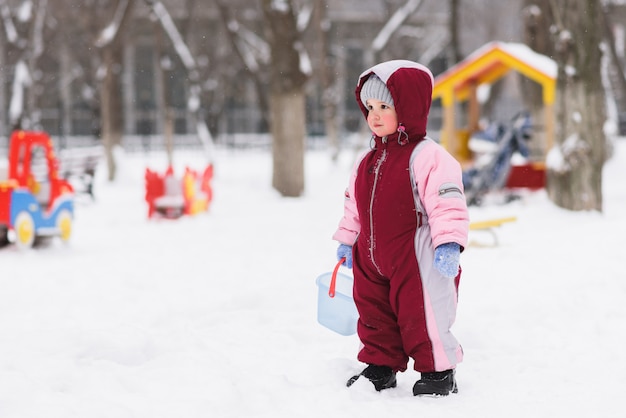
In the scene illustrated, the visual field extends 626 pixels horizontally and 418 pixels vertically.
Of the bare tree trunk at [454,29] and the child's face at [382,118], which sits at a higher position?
the bare tree trunk at [454,29]

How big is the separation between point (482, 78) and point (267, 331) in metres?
11.2

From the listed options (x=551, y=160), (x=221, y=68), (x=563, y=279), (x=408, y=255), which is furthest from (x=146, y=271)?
(x=221, y=68)

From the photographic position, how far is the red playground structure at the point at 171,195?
36.7 feet

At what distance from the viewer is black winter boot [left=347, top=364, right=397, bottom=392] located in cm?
346

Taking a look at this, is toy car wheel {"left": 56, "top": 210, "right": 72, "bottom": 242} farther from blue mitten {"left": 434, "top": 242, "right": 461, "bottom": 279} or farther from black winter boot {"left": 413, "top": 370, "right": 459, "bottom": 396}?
blue mitten {"left": 434, "top": 242, "right": 461, "bottom": 279}

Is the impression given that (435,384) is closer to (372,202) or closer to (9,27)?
(372,202)

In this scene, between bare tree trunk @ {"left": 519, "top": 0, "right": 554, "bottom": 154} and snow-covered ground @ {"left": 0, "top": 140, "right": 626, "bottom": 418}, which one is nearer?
snow-covered ground @ {"left": 0, "top": 140, "right": 626, "bottom": 418}

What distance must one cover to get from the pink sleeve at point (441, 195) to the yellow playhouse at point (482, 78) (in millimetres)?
8698

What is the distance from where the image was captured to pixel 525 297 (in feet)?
16.6

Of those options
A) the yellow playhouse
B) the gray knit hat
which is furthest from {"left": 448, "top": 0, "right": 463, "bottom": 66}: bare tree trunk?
the gray knit hat

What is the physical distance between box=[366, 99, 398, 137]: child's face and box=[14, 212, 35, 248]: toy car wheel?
5.65 m

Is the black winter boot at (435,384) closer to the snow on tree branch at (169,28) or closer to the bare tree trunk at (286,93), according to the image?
the bare tree trunk at (286,93)

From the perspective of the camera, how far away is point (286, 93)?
1324 centimetres

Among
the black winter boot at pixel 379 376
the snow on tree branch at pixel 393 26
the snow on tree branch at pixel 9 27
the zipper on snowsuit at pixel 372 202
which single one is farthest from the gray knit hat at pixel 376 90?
the snow on tree branch at pixel 393 26
